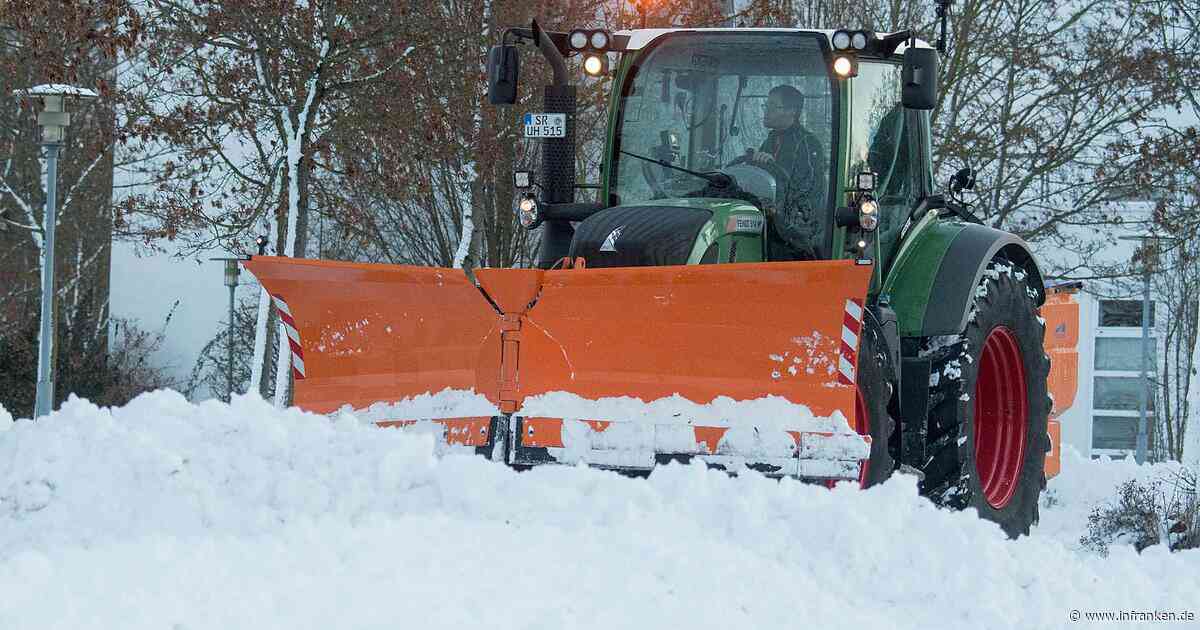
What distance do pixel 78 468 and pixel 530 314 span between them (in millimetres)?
1962

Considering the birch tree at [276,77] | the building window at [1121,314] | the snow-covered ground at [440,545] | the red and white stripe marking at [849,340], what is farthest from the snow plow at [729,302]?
the building window at [1121,314]

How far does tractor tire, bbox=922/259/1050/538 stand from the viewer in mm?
6871

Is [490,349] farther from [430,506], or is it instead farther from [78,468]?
[78,468]

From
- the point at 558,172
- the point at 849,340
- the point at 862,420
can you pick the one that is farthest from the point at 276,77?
the point at 849,340

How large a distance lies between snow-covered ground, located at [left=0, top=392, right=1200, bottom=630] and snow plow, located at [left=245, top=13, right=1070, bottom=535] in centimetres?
71

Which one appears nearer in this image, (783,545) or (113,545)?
(113,545)

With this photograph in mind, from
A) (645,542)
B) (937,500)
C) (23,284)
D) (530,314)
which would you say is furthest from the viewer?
(23,284)

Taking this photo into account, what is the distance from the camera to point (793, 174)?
7.11m

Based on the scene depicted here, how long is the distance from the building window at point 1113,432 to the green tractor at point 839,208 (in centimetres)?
2543

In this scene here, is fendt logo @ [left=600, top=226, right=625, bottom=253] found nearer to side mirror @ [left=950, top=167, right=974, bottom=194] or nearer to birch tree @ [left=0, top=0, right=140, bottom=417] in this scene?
side mirror @ [left=950, top=167, right=974, bottom=194]

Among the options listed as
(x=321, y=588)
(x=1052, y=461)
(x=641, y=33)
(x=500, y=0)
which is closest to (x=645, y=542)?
(x=321, y=588)

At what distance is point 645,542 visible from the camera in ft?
15.8

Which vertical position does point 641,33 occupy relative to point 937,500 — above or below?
above

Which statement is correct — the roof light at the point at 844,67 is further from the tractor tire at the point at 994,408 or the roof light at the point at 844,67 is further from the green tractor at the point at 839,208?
the tractor tire at the point at 994,408
